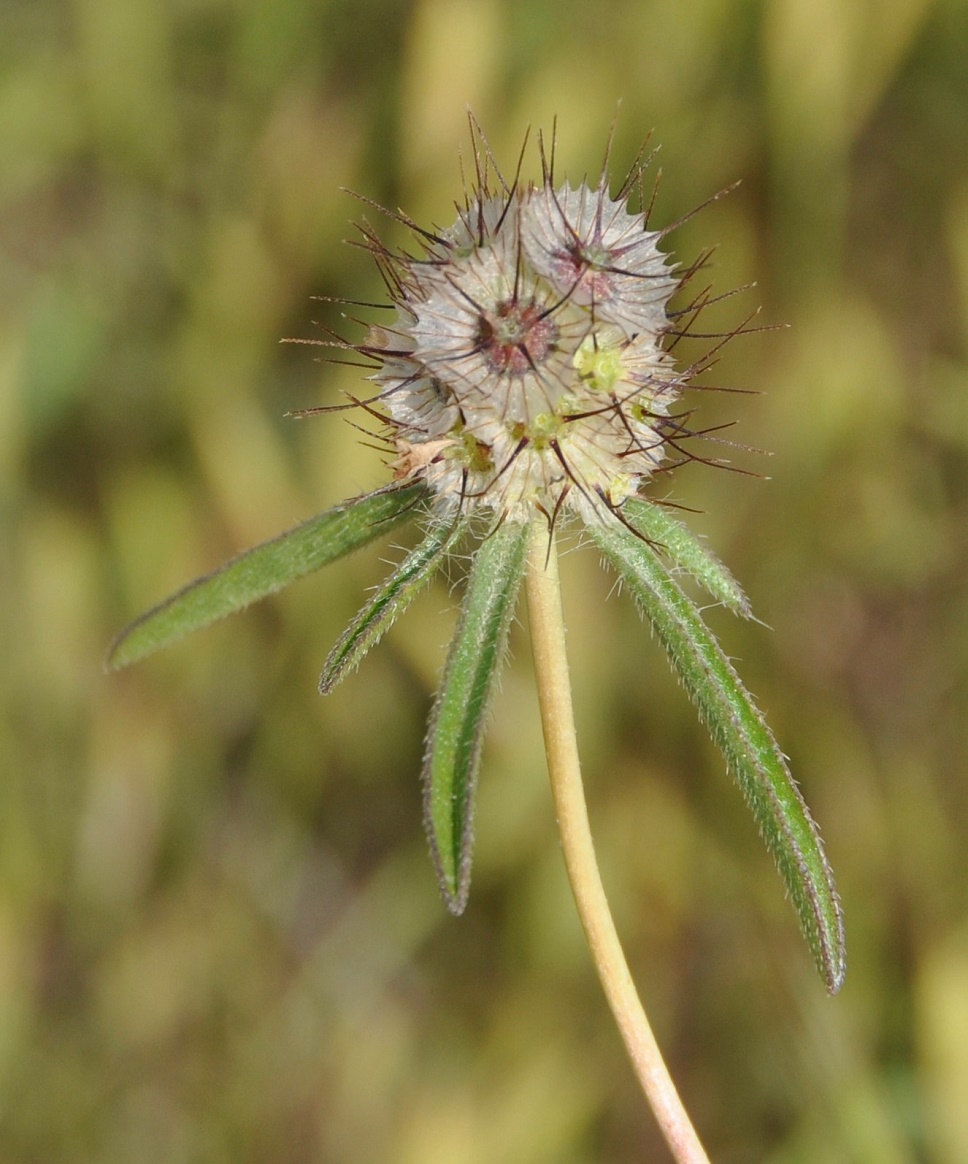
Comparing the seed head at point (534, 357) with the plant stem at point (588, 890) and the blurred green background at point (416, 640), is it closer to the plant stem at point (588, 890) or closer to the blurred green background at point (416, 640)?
the plant stem at point (588, 890)

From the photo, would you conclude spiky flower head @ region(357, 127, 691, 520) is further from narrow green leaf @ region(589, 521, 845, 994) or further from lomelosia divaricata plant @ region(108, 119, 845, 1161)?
narrow green leaf @ region(589, 521, 845, 994)

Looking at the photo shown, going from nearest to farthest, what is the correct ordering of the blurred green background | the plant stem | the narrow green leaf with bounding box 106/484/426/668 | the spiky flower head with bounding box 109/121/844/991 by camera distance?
the plant stem
the spiky flower head with bounding box 109/121/844/991
the narrow green leaf with bounding box 106/484/426/668
the blurred green background

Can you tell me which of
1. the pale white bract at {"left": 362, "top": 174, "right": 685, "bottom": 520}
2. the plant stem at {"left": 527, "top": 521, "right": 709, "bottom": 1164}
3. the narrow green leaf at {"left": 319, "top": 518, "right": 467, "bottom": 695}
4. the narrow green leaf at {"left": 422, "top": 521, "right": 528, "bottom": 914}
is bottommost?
the plant stem at {"left": 527, "top": 521, "right": 709, "bottom": 1164}

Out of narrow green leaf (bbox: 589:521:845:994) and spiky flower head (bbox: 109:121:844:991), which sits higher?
spiky flower head (bbox: 109:121:844:991)

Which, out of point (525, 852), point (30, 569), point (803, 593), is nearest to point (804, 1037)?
point (525, 852)

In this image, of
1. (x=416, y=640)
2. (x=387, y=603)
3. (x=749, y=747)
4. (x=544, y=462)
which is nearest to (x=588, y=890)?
(x=749, y=747)

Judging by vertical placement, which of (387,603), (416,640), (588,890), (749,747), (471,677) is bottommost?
(588,890)

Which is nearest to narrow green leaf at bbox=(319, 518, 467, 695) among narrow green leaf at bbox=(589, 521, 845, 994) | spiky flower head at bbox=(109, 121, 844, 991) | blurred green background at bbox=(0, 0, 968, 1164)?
spiky flower head at bbox=(109, 121, 844, 991)

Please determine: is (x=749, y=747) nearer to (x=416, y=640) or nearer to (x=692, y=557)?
(x=692, y=557)

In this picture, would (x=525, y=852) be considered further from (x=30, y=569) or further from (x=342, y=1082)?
(x=30, y=569)
